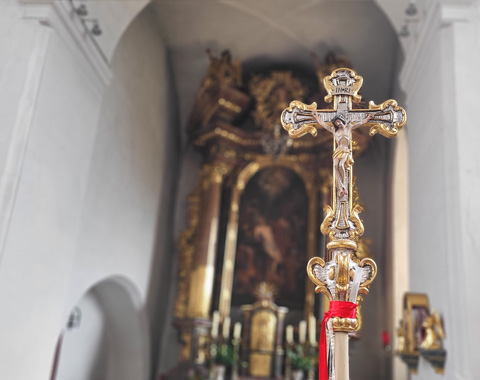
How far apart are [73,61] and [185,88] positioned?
4.86 meters

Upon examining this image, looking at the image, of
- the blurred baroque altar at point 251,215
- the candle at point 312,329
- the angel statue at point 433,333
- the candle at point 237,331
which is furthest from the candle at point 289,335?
the angel statue at point 433,333

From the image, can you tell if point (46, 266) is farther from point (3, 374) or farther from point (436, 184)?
point (436, 184)

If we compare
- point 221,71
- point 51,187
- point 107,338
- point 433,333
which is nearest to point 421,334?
point 433,333

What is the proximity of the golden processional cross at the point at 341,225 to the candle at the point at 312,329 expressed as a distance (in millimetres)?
5697

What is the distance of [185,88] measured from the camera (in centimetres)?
951

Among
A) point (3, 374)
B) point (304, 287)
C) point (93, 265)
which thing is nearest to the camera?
point (3, 374)

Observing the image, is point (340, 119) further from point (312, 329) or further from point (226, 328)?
point (226, 328)

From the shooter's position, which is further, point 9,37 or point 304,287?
point 304,287

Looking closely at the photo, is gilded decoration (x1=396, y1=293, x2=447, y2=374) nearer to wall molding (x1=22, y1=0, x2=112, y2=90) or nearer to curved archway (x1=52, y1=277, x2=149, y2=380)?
wall molding (x1=22, y1=0, x2=112, y2=90)

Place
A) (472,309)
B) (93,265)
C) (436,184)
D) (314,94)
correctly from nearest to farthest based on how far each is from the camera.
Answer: (472,309) < (436,184) < (93,265) < (314,94)

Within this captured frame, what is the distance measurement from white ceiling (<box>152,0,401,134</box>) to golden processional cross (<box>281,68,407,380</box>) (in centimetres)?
517

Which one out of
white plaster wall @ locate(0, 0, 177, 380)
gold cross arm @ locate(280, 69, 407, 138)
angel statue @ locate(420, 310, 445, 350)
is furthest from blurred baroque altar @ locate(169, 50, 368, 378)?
gold cross arm @ locate(280, 69, 407, 138)

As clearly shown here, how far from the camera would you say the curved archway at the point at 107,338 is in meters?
7.36

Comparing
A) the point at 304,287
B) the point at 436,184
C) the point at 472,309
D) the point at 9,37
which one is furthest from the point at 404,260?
the point at 9,37
